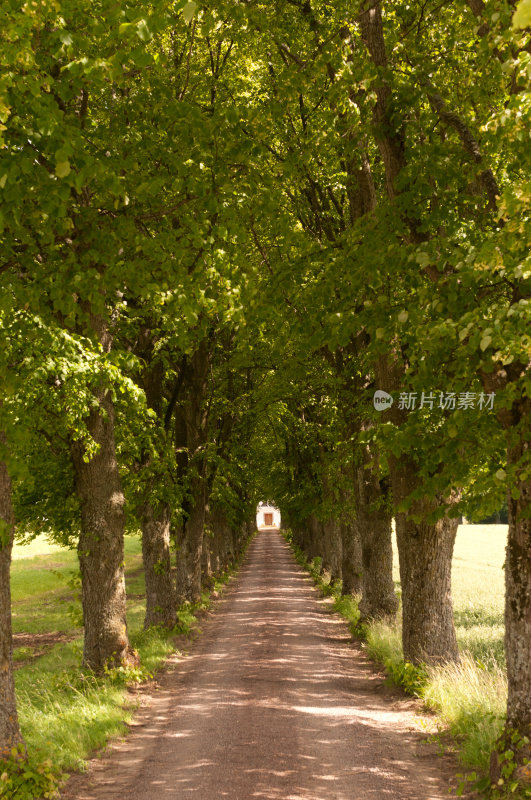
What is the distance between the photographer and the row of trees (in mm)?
5980

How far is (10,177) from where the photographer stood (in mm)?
5293

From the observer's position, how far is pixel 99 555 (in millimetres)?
11711

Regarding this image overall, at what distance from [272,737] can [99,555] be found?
4.43 meters

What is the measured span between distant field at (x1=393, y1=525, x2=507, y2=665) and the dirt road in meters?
2.72

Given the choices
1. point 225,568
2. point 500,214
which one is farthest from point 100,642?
point 225,568

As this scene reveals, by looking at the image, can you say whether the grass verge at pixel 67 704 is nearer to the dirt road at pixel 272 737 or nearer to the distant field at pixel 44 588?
the dirt road at pixel 272 737

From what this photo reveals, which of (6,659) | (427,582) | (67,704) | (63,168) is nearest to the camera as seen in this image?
(63,168)

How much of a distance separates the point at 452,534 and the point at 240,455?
21.2 m

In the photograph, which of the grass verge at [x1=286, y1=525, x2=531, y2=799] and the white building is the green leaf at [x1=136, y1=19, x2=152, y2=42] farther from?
the white building

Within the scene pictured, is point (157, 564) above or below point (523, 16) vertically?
Result: below

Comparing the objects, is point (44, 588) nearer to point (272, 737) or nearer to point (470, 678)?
point (272, 737)

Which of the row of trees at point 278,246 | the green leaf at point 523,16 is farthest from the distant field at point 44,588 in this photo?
the green leaf at point 523,16

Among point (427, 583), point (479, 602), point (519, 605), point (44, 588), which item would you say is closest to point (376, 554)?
point (427, 583)

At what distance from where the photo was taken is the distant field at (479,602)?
16.3 meters
